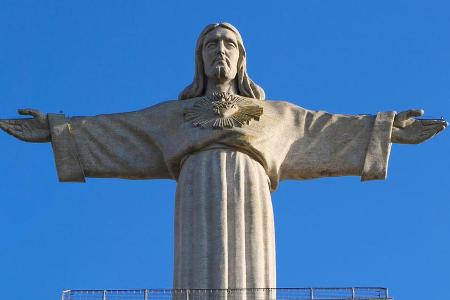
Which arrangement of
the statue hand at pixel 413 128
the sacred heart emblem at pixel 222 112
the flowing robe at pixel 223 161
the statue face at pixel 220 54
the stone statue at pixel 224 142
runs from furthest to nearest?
the statue face at pixel 220 54, the statue hand at pixel 413 128, the sacred heart emblem at pixel 222 112, the stone statue at pixel 224 142, the flowing robe at pixel 223 161

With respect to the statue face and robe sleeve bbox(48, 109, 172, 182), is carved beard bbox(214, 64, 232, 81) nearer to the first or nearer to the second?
the statue face

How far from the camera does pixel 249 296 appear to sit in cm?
1661

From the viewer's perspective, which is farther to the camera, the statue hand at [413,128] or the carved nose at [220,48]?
the carved nose at [220,48]

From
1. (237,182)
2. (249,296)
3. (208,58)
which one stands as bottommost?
(249,296)

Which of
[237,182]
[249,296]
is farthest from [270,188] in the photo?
[249,296]

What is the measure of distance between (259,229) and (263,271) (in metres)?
0.59

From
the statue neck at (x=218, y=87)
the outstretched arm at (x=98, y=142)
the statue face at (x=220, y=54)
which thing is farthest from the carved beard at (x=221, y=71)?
the outstretched arm at (x=98, y=142)

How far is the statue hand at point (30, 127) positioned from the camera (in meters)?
18.8

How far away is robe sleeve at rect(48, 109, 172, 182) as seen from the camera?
1855 centimetres

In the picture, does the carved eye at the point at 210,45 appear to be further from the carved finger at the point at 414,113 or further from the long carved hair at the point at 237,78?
the carved finger at the point at 414,113

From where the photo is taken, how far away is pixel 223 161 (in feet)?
58.0

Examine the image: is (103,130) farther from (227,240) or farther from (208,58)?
(227,240)

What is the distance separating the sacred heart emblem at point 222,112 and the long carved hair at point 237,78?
41cm

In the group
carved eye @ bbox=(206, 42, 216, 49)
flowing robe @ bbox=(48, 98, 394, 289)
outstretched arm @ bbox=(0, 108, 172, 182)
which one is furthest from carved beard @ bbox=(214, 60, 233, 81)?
outstretched arm @ bbox=(0, 108, 172, 182)
